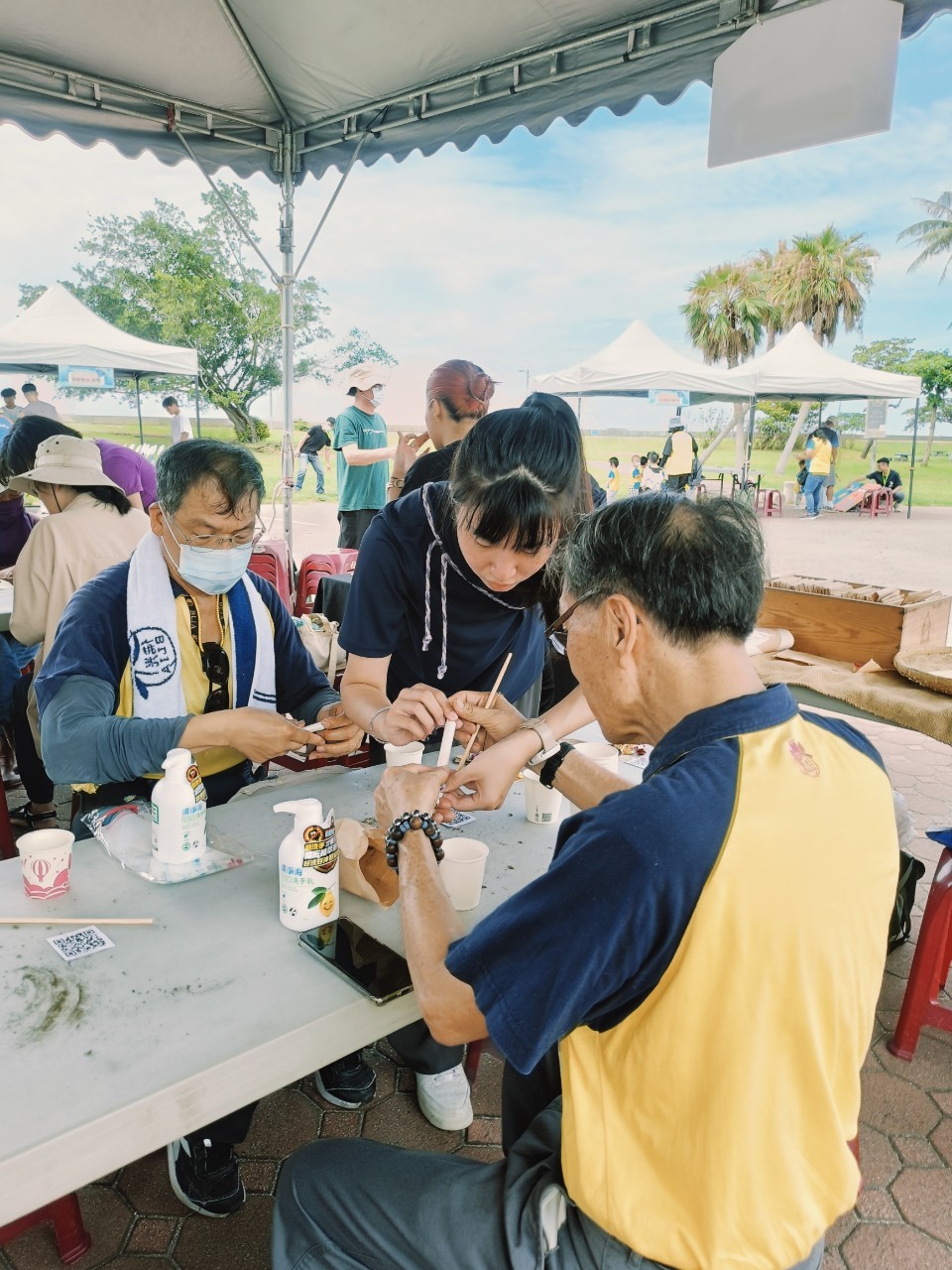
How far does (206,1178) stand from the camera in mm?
1804

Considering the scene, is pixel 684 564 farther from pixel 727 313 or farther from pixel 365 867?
pixel 727 313

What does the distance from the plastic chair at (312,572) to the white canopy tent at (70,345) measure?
5.81 m

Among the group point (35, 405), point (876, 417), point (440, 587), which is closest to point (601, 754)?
point (440, 587)

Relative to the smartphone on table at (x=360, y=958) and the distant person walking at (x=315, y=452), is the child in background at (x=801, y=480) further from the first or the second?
the smartphone on table at (x=360, y=958)

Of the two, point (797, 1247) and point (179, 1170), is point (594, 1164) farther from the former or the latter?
point (179, 1170)

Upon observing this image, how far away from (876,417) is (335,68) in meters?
15.7

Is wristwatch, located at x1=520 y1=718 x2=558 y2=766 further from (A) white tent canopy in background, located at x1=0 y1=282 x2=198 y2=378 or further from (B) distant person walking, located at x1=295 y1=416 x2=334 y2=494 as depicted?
(A) white tent canopy in background, located at x1=0 y1=282 x2=198 y2=378

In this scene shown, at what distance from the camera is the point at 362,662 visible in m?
2.09

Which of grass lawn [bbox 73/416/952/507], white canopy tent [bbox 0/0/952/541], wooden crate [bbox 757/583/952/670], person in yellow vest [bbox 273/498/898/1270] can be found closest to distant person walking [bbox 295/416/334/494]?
grass lawn [bbox 73/416/952/507]

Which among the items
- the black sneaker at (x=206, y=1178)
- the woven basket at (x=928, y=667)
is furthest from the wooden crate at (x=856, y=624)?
the black sneaker at (x=206, y=1178)

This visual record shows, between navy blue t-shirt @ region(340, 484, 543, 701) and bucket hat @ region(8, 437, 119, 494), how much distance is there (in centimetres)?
178

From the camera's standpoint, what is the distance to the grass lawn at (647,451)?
21062mm

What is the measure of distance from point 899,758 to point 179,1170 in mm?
4604

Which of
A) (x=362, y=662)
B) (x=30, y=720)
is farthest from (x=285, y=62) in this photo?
(x=362, y=662)
